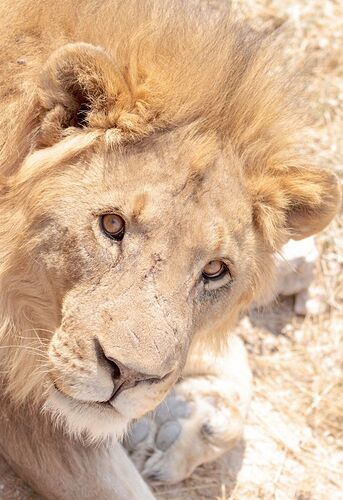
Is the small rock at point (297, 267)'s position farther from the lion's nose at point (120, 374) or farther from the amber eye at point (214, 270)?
the lion's nose at point (120, 374)

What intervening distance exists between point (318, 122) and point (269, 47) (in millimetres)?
3044

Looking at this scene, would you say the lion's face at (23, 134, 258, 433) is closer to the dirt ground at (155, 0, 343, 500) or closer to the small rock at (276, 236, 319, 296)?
the dirt ground at (155, 0, 343, 500)

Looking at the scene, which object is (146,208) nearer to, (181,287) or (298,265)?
(181,287)

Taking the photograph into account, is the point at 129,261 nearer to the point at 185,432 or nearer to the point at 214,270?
the point at 214,270

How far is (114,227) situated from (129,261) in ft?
0.43

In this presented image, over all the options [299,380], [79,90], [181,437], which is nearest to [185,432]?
[181,437]

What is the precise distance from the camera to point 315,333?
5.86 meters

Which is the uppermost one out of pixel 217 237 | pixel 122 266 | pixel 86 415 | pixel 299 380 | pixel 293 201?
pixel 293 201

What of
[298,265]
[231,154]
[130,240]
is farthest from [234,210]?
[298,265]

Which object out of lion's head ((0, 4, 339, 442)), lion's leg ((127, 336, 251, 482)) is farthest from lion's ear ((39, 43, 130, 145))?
lion's leg ((127, 336, 251, 482))

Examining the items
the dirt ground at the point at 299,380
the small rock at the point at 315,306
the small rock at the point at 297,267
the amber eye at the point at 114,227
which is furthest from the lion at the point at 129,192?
the small rock at the point at 315,306

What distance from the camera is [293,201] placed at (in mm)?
3697

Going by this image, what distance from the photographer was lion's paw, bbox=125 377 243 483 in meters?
4.63

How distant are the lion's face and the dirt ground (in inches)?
50.3
